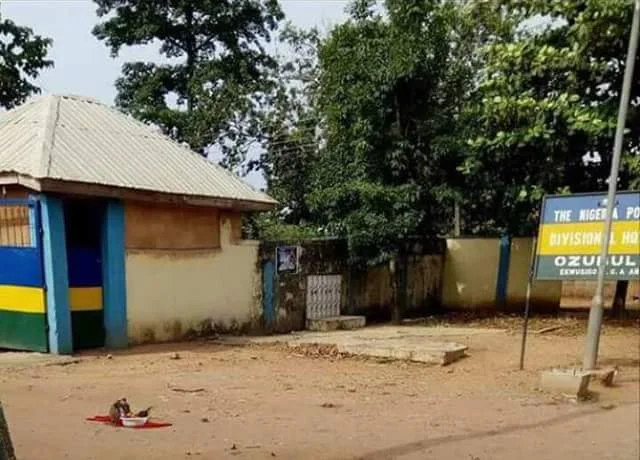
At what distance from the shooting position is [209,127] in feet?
41.1

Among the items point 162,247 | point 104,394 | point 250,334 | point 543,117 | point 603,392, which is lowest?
point 250,334

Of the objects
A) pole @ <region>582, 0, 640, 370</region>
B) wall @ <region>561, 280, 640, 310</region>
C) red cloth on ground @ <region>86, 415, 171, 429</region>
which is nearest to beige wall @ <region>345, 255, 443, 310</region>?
red cloth on ground @ <region>86, 415, 171, 429</region>

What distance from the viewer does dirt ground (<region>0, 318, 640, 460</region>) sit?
3031mm

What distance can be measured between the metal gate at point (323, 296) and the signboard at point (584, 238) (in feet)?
20.6

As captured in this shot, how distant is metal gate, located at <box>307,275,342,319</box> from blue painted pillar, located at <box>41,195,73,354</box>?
3.58m

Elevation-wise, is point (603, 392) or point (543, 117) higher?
point (543, 117)

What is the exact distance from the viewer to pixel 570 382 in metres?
3.15

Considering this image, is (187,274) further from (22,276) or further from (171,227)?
(22,276)

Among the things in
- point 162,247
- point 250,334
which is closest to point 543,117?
point 162,247

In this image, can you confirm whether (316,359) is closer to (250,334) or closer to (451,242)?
(250,334)

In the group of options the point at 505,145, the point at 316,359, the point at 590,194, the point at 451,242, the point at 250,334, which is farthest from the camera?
the point at 451,242

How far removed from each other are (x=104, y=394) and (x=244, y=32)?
33.9 ft

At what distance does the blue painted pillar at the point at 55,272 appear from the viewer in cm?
680

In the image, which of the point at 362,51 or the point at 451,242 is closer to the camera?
the point at 362,51
